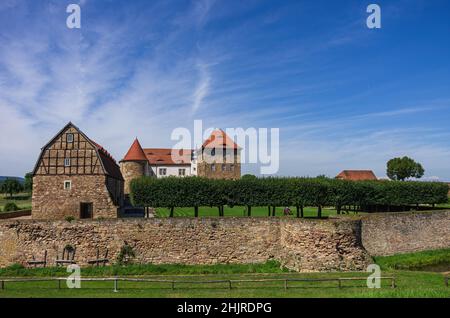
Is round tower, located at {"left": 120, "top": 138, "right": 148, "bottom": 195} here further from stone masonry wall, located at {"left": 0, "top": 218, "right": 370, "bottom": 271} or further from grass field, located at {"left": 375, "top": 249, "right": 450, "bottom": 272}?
grass field, located at {"left": 375, "top": 249, "right": 450, "bottom": 272}

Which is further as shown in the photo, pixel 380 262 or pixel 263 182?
pixel 263 182

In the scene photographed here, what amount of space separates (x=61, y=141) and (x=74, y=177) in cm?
341

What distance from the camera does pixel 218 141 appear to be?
56.8 metres

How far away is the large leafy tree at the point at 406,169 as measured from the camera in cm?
8744

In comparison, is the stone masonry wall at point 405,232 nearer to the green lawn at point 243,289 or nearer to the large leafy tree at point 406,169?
the green lawn at point 243,289

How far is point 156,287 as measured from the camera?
1716cm

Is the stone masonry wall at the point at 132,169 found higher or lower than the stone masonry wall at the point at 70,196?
higher

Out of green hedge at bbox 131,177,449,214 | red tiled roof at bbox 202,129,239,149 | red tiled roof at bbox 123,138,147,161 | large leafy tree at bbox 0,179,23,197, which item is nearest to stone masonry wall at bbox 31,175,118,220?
green hedge at bbox 131,177,449,214

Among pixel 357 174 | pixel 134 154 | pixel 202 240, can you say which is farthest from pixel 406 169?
pixel 202 240

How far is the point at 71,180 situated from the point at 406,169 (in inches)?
3134

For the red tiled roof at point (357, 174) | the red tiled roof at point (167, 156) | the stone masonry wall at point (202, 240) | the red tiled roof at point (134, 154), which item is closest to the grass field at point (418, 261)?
the stone masonry wall at point (202, 240)
